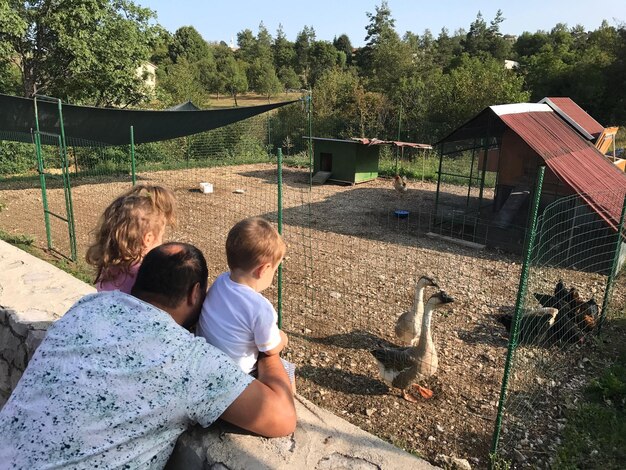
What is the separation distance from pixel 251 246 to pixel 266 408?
680mm

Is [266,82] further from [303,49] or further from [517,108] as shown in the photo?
[517,108]

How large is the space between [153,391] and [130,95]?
16584mm

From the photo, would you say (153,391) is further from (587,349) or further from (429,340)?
(587,349)

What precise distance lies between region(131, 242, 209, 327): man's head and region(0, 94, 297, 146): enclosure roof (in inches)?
296

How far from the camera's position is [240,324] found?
1719mm

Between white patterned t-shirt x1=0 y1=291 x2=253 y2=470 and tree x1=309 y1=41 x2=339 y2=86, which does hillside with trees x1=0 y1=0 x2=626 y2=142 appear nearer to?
tree x1=309 y1=41 x2=339 y2=86

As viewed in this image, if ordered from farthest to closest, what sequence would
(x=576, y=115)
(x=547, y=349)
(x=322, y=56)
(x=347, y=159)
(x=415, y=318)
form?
(x=322, y=56)
(x=347, y=159)
(x=576, y=115)
(x=547, y=349)
(x=415, y=318)

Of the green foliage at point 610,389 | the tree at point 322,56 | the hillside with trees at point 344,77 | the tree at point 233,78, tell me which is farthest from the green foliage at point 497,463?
the tree at point 322,56

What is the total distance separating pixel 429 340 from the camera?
12.2 ft

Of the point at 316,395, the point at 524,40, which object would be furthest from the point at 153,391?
the point at 524,40

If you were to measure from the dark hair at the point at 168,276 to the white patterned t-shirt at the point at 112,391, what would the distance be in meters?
0.12

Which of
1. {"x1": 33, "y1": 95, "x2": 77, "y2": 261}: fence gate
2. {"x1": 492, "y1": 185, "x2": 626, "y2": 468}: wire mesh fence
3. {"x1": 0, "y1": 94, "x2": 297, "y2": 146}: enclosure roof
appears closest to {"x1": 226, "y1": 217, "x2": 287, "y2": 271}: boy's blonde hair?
{"x1": 492, "y1": 185, "x2": 626, "y2": 468}: wire mesh fence

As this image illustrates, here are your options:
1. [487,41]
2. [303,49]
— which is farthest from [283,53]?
[487,41]

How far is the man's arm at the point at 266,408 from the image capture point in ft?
4.46
